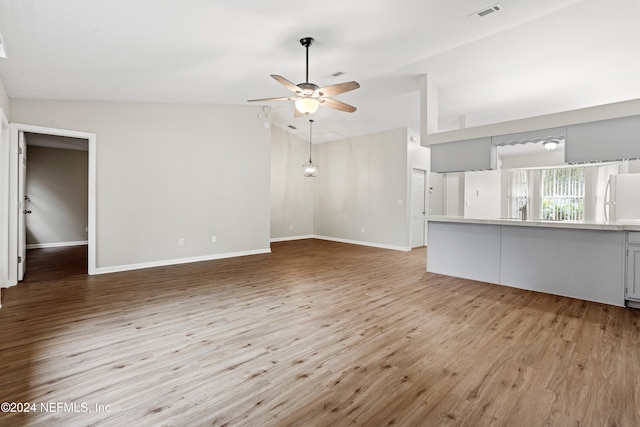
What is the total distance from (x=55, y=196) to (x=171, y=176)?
472cm

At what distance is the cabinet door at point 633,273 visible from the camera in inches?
134

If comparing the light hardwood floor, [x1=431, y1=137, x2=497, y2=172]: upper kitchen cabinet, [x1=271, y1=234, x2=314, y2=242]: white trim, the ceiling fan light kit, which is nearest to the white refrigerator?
[x1=431, y1=137, x2=497, y2=172]: upper kitchen cabinet

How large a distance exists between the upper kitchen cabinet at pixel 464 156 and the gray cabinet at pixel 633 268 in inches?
68.2

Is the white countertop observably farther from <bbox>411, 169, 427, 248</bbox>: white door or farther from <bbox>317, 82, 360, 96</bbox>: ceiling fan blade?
<bbox>411, 169, 427, 248</bbox>: white door

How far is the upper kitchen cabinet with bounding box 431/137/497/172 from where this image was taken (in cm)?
453

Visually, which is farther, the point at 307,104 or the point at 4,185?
the point at 4,185

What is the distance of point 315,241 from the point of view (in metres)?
9.04

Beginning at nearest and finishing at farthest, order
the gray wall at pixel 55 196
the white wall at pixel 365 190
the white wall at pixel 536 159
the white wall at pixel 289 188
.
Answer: the white wall at pixel 365 190
the white wall at pixel 536 159
the gray wall at pixel 55 196
the white wall at pixel 289 188

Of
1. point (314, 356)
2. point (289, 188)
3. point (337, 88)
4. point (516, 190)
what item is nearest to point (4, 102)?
point (337, 88)

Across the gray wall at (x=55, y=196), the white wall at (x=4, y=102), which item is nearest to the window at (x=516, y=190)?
the white wall at (x=4, y=102)

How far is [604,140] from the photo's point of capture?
3578 mm

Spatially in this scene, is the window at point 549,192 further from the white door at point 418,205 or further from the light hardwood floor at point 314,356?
the light hardwood floor at point 314,356

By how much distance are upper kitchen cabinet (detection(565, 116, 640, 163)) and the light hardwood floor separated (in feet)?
5.63

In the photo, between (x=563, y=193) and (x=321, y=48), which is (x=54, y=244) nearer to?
(x=321, y=48)
